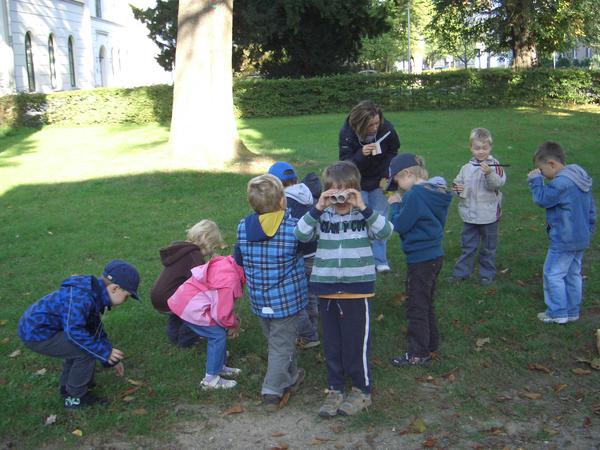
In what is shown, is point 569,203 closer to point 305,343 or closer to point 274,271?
point 305,343

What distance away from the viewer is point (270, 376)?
4312mm

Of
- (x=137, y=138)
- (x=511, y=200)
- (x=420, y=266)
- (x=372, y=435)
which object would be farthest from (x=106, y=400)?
(x=137, y=138)

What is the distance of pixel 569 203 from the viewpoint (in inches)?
205

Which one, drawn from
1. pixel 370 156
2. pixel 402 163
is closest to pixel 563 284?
pixel 402 163

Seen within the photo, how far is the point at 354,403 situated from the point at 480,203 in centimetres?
282

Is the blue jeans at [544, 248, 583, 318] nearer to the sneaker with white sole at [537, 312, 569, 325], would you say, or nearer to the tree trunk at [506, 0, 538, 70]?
the sneaker with white sole at [537, 312, 569, 325]

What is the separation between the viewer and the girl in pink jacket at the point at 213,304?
4.44 meters

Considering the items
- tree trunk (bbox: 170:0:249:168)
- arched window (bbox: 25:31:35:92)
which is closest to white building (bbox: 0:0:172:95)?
arched window (bbox: 25:31:35:92)

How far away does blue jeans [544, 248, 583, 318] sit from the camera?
539cm

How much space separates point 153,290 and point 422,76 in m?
22.4

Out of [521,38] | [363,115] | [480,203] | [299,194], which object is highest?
[521,38]

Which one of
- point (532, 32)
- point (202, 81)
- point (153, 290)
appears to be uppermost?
point (532, 32)

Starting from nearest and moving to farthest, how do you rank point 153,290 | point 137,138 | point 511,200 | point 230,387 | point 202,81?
point 230,387 < point 153,290 < point 511,200 < point 202,81 < point 137,138

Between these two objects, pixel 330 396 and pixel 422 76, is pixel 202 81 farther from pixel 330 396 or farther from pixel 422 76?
pixel 422 76
